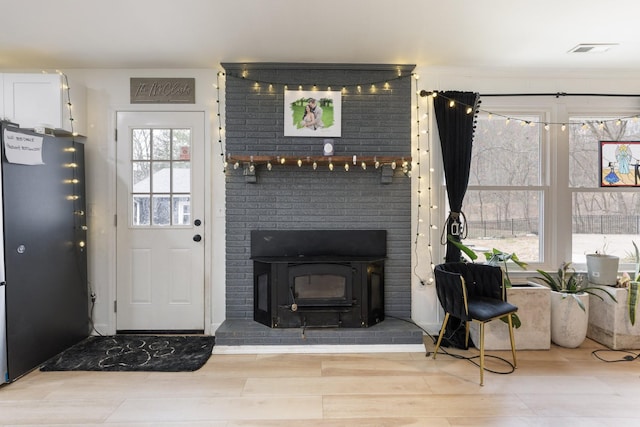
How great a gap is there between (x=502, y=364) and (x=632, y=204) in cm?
226

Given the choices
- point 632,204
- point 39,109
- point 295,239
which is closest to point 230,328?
point 295,239

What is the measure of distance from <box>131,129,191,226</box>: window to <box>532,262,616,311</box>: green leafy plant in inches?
133

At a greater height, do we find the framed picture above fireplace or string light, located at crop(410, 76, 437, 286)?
the framed picture above fireplace

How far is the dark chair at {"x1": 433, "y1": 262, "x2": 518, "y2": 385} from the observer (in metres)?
2.70

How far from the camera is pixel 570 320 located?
3.22 m

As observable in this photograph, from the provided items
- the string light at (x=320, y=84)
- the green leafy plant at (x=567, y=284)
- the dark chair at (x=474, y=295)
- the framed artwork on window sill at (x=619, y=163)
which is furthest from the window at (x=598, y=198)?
the string light at (x=320, y=84)

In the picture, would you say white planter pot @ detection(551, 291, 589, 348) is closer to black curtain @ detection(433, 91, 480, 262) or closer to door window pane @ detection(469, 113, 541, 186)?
black curtain @ detection(433, 91, 480, 262)

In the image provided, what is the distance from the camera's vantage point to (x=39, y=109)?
3244 millimetres

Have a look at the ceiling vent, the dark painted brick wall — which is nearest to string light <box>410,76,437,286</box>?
the dark painted brick wall

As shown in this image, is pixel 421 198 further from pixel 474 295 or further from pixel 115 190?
pixel 115 190

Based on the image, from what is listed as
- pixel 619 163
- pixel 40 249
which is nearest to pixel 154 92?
pixel 40 249

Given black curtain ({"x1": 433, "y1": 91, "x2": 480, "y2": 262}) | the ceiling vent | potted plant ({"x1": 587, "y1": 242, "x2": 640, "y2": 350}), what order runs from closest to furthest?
1. the ceiling vent
2. potted plant ({"x1": 587, "y1": 242, "x2": 640, "y2": 350})
3. black curtain ({"x1": 433, "y1": 91, "x2": 480, "y2": 262})

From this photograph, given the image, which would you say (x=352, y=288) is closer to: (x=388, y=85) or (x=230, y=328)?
(x=230, y=328)

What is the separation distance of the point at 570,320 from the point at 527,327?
38 cm
